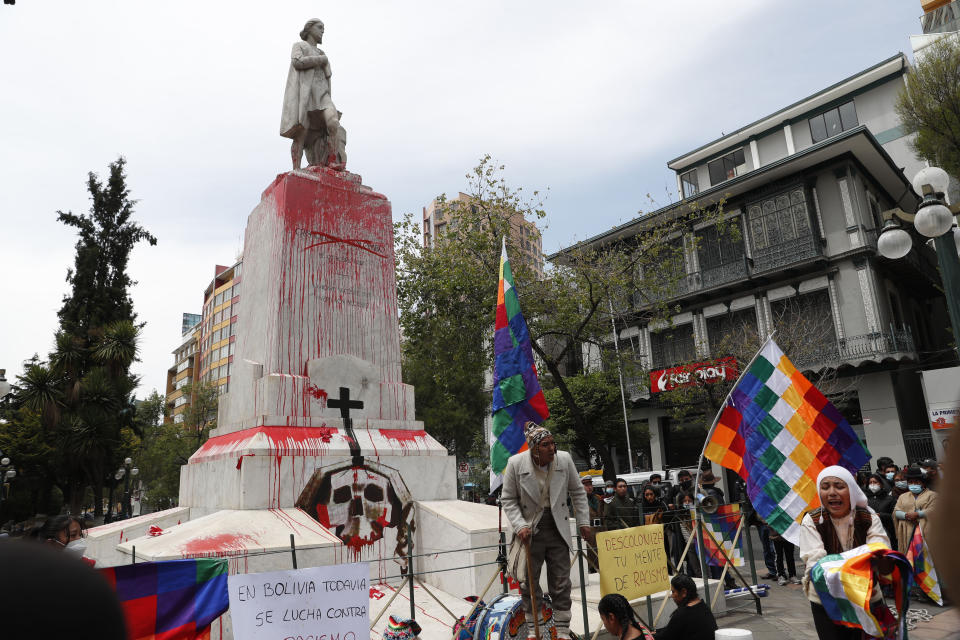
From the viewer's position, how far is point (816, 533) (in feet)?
14.4

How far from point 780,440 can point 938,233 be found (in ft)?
9.03

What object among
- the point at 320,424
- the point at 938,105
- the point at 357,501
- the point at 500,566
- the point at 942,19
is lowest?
the point at 500,566

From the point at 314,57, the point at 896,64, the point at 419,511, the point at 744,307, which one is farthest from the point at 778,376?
the point at 896,64

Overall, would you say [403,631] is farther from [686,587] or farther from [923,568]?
[923,568]

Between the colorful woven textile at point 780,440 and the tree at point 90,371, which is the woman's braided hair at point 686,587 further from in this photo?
the tree at point 90,371

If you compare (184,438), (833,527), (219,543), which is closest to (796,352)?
(833,527)

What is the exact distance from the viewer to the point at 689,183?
1425 inches

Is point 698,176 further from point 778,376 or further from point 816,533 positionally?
point 816,533

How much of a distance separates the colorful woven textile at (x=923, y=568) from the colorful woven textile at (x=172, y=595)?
8.15 metres

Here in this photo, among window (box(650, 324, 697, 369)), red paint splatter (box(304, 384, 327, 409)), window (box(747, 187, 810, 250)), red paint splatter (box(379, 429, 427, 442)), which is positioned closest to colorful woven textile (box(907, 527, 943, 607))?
red paint splatter (box(379, 429, 427, 442))

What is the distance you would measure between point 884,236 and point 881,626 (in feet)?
17.3

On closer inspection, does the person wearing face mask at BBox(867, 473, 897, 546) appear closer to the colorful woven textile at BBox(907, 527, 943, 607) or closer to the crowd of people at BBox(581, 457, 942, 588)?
the crowd of people at BBox(581, 457, 942, 588)

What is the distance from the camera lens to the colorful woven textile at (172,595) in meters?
4.28

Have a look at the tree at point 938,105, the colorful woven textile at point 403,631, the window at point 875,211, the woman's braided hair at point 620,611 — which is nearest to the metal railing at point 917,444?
the window at point 875,211
